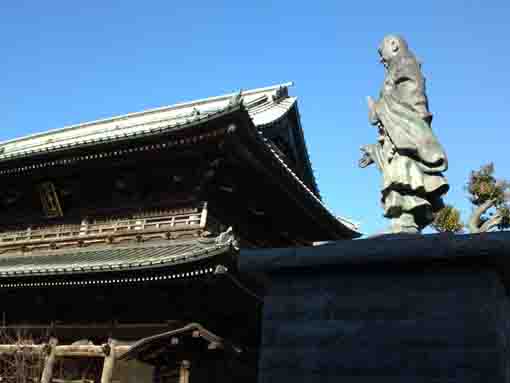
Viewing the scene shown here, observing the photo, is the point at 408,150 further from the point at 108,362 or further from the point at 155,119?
the point at 155,119

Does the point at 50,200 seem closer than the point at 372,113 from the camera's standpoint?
No

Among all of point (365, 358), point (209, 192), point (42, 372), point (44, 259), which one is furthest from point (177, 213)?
point (365, 358)

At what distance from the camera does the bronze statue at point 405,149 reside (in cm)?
508

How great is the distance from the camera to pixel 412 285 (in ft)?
14.5

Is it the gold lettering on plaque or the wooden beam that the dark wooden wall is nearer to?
the wooden beam

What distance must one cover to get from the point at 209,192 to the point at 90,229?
3.49 m

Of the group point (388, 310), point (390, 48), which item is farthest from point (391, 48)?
point (388, 310)

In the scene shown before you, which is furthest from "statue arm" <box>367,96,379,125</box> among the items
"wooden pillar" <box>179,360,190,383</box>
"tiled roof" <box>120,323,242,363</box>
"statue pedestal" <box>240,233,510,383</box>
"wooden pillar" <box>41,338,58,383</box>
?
"wooden pillar" <box>41,338,58,383</box>

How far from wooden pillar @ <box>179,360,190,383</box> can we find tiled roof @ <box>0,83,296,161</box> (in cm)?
673

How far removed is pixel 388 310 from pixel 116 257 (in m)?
8.24

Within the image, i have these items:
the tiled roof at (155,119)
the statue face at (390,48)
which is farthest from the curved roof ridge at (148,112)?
the statue face at (390,48)

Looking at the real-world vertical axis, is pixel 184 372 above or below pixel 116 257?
below

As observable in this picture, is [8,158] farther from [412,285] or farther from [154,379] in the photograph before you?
A: [412,285]

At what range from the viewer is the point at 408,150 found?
5.17 meters
